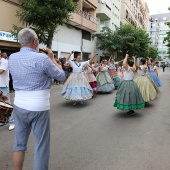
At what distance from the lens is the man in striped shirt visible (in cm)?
253

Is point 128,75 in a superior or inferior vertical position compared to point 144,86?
superior

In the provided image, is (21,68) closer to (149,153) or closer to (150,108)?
(149,153)

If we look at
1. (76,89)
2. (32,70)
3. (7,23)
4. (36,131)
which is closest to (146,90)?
(76,89)

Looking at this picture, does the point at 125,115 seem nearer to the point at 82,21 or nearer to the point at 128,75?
the point at 128,75

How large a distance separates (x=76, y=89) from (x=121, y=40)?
75.7ft

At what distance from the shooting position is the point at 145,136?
497cm

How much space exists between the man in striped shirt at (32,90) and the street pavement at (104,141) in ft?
2.83

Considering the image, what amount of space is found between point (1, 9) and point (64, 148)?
11.7 metres

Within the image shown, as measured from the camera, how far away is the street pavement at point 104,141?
11.9 feet

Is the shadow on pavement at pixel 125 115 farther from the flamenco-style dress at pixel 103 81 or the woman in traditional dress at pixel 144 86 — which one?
the flamenco-style dress at pixel 103 81

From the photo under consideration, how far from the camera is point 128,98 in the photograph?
21.7 ft

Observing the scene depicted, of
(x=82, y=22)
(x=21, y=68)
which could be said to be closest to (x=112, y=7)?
(x=82, y=22)

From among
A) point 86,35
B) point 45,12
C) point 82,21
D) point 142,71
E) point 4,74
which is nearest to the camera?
point 4,74

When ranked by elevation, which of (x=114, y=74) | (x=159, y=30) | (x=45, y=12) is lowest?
(x=114, y=74)
